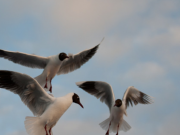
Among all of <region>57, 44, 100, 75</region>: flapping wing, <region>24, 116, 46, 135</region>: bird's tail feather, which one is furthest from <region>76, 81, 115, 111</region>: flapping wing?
<region>24, 116, 46, 135</region>: bird's tail feather

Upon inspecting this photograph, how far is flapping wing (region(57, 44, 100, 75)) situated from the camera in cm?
1123

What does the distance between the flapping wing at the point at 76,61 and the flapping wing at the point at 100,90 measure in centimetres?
108

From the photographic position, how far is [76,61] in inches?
447

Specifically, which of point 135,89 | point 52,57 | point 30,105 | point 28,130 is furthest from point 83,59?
point 28,130

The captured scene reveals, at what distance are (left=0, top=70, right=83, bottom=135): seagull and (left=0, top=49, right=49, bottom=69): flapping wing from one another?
252 cm

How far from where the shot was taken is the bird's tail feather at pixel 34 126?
782 cm

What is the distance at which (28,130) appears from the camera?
25.6 ft

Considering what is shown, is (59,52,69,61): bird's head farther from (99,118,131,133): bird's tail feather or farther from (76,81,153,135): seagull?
(99,118,131,133): bird's tail feather

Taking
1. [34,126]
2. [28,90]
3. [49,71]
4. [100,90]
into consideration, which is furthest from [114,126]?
[28,90]

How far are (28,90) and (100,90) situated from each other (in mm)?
3004

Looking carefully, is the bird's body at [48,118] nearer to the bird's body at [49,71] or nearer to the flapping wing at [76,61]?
the bird's body at [49,71]

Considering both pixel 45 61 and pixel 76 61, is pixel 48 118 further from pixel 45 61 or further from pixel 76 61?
pixel 76 61

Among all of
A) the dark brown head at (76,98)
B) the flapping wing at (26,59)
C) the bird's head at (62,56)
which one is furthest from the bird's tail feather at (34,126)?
the flapping wing at (26,59)

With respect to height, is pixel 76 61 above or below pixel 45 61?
below
